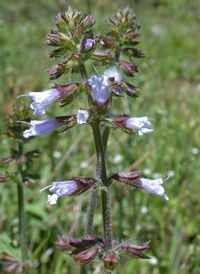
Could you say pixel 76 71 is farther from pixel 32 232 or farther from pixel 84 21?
pixel 32 232

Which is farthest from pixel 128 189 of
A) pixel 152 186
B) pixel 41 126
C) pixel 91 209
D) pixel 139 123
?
pixel 41 126

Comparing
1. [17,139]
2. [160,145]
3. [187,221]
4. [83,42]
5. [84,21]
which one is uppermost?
[84,21]

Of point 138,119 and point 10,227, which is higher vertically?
point 138,119

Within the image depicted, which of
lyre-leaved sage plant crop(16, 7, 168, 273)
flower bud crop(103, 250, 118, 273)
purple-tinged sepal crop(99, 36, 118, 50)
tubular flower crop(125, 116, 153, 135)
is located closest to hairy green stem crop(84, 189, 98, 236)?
lyre-leaved sage plant crop(16, 7, 168, 273)

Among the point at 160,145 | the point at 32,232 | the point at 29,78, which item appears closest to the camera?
the point at 32,232

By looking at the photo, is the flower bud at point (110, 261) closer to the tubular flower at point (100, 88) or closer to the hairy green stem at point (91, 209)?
the hairy green stem at point (91, 209)

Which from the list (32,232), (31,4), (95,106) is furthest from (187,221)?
(31,4)

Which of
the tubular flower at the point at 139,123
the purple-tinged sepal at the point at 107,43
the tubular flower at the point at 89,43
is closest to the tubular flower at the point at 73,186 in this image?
the tubular flower at the point at 139,123
